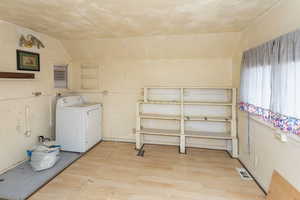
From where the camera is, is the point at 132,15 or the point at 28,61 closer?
the point at 132,15

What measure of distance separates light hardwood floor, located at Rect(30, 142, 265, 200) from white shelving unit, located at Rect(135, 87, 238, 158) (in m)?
0.41

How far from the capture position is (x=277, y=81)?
1699 millimetres

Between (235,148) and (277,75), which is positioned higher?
(277,75)

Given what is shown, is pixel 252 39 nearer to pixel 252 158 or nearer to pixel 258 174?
pixel 252 158

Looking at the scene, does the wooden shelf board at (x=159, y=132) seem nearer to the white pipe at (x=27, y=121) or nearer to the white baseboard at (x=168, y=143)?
the white baseboard at (x=168, y=143)

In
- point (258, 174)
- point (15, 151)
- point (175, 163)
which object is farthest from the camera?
point (175, 163)

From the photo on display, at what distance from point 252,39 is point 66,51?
3791 mm

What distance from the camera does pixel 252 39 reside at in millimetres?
2463

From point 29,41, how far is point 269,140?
3.90 meters

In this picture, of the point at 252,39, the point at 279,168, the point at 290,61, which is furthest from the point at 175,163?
the point at 252,39

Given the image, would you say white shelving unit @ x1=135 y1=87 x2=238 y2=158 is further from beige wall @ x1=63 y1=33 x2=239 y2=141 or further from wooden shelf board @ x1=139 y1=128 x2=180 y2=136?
beige wall @ x1=63 y1=33 x2=239 y2=141

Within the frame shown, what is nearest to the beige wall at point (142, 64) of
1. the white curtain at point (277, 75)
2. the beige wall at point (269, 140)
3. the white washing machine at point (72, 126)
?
the beige wall at point (269, 140)

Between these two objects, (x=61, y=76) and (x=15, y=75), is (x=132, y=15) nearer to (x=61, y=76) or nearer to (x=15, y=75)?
(x=15, y=75)

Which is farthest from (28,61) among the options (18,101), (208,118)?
(208,118)
